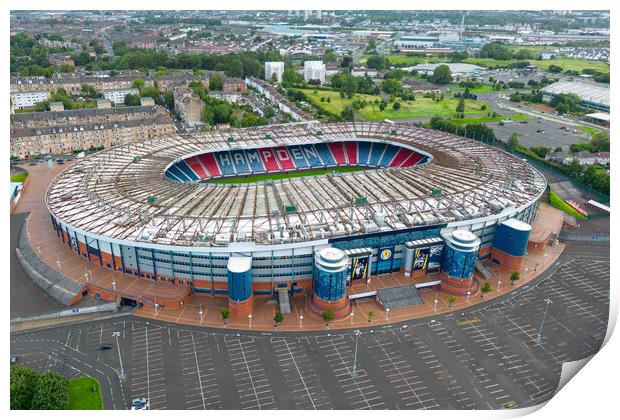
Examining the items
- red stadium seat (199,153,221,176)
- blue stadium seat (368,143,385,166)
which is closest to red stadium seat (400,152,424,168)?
blue stadium seat (368,143,385,166)

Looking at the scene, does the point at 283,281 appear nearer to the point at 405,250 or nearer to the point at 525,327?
the point at 405,250

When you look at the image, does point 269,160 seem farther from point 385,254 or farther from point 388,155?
point 385,254

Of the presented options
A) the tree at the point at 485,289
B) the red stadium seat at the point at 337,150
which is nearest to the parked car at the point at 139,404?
the tree at the point at 485,289

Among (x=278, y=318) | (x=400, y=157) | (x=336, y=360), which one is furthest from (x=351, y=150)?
(x=336, y=360)

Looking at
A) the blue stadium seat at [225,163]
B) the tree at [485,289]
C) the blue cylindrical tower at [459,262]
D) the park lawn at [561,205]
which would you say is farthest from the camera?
the blue stadium seat at [225,163]

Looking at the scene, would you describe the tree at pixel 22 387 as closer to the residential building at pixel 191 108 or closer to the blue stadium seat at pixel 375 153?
the blue stadium seat at pixel 375 153

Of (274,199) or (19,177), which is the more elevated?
(274,199)

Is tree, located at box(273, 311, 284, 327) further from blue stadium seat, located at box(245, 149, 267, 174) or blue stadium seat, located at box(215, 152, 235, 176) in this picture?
A: blue stadium seat, located at box(245, 149, 267, 174)
